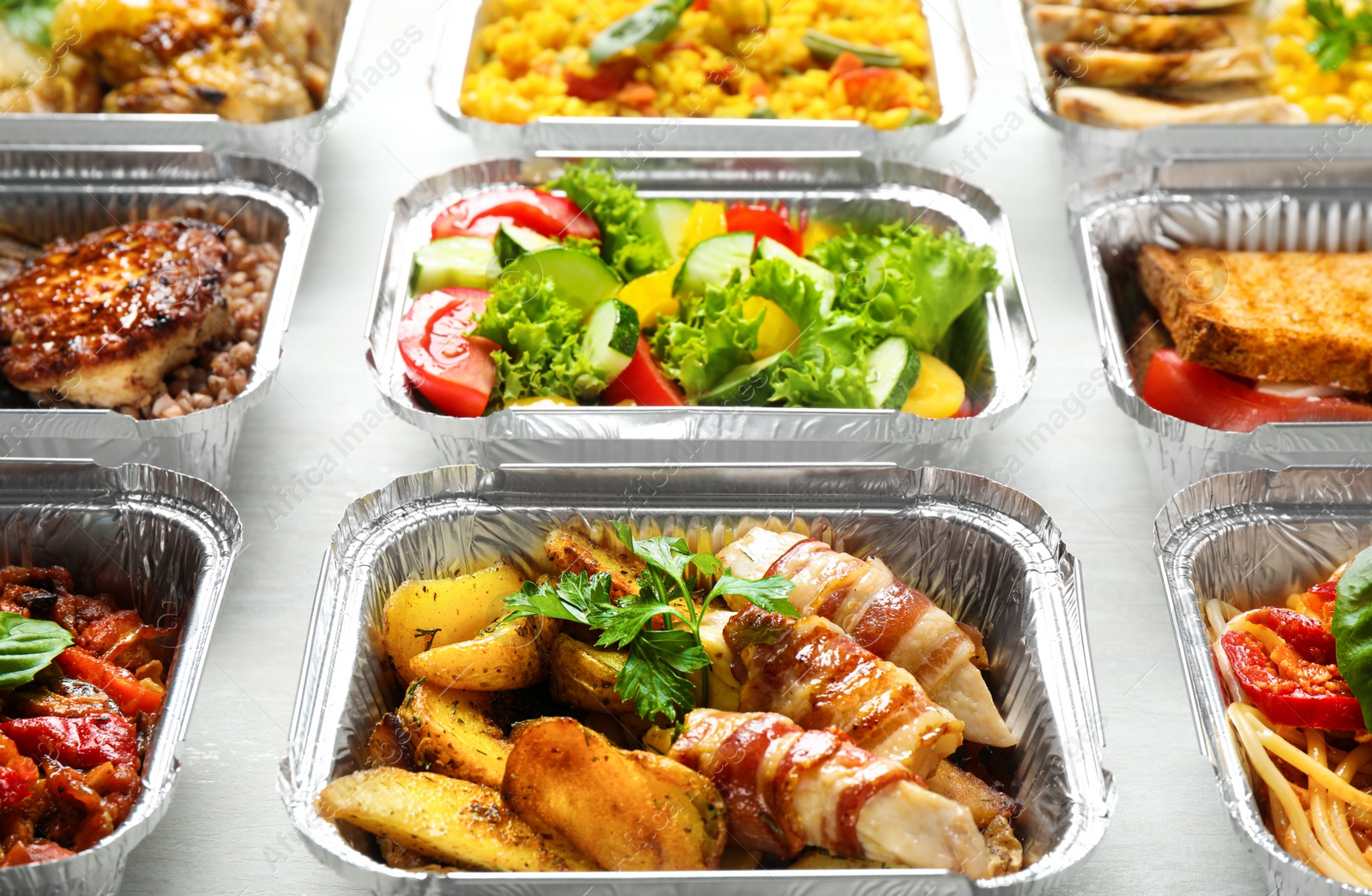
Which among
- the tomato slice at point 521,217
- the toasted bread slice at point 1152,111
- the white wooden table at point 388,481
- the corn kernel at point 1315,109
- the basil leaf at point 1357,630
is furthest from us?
the corn kernel at point 1315,109

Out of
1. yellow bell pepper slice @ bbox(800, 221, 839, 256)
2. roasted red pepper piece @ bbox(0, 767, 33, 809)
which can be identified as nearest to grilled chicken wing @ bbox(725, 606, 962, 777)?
roasted red pepper piece @ bbox(0, 767, 33, 809)

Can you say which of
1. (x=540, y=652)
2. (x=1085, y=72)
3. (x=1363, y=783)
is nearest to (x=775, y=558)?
(x=540, y=652)

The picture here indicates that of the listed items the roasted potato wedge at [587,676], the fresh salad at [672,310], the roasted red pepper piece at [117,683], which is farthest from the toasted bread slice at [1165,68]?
the roasted red pepper piece at [117,683]

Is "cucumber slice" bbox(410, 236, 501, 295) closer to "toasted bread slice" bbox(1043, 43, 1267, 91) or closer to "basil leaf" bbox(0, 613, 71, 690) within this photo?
"basil leaf" bbox(0, 613, 71, 690)

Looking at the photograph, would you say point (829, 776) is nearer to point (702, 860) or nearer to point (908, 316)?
point (702, 860)

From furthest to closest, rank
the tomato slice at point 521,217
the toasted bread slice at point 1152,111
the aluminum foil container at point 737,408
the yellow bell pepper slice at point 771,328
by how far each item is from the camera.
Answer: the toasted bread slice at point 1152,111
the tomato slice at point 521,217
the yellow bell pepper slice at point 771,328
the aluminum foil container at point 737,408

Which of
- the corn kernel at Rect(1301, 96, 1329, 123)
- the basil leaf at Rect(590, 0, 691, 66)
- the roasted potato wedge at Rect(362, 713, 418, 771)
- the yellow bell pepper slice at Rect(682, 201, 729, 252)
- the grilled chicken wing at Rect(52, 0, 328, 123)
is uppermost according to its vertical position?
the grilled chicken wing at Rect(52, 0, 328, 123)

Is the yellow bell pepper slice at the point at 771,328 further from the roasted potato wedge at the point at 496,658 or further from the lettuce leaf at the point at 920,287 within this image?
the roasted potato wedge at the point at 496,658
